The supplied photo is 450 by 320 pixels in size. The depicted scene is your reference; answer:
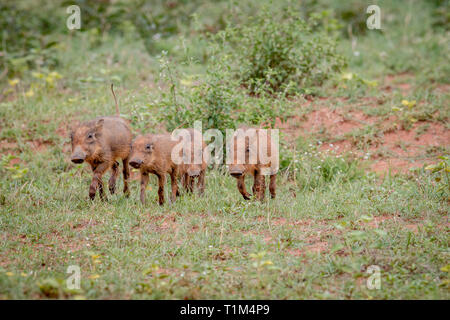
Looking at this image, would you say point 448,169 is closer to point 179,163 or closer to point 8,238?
point 179,163

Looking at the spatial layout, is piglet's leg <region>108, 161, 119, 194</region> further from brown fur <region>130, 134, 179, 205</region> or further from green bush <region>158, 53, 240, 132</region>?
green bush <region>158, 53, 240, 132</region>

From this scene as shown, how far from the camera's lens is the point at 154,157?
276 inches

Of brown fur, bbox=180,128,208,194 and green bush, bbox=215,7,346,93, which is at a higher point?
green bush, bbox=215,7,346,93

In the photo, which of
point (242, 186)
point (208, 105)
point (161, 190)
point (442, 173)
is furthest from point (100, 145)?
point (442, 173)

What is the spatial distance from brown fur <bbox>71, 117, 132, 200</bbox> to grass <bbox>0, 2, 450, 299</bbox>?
396 mm

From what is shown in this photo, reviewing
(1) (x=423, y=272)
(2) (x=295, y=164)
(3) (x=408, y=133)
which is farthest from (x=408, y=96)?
(1) (x=423, y=272)

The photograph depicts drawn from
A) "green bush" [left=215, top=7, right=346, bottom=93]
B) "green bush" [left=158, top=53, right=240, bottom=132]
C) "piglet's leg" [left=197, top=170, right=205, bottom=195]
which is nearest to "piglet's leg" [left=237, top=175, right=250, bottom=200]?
"piglet's leg" [left=197, top=170, right=205, bottom=195]

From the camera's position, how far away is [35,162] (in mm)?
8516

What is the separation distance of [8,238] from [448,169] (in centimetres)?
519

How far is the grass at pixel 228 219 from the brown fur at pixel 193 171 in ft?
0.85

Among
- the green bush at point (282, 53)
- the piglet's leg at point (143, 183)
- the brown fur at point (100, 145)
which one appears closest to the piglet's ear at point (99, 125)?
the brown fur at point (100, 145)

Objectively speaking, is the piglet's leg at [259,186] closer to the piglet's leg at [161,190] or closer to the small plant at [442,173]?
the piglet's leg at [161,190]

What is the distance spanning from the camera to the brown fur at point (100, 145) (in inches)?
275

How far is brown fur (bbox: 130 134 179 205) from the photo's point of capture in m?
6.96
